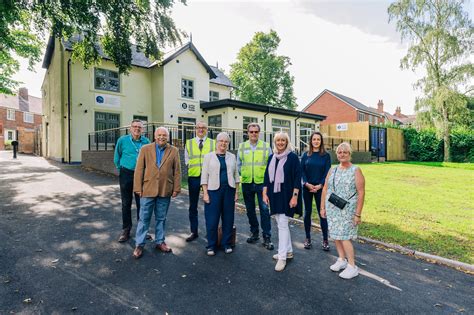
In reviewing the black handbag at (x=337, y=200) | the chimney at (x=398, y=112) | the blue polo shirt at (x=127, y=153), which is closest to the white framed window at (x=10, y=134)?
the blue polo shirt at (x=127, y=153)

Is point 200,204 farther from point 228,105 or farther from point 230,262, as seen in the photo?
point 228,105

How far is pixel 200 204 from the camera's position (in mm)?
7328

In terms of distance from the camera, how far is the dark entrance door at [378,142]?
79.6 ft

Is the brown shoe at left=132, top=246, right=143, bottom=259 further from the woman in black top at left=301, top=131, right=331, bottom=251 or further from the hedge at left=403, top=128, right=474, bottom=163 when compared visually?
the hedge at left=403, top=128, right=474, bottom=163

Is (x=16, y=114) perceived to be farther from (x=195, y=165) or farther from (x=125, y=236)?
(x=195, y=165)

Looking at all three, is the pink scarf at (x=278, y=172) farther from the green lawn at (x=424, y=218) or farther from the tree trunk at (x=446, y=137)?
the tree trunk at (x=446, y=137)

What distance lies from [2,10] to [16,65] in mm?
18651

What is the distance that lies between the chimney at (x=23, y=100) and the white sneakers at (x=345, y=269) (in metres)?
56.9

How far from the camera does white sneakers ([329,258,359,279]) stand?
3.50 meters

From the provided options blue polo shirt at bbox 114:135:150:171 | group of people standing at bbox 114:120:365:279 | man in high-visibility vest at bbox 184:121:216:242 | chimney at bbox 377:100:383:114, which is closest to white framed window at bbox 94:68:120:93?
blue polo shirt at bbox 114:135:150:171

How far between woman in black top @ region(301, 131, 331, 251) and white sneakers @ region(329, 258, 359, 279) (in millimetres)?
647

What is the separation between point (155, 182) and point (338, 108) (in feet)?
138

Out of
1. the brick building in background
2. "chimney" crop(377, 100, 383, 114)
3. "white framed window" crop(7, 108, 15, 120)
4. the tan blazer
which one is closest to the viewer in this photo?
the tan blazer

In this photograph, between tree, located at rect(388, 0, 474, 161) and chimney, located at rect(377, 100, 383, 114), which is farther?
chimney, located at rect(377, 100, 383, 114)
